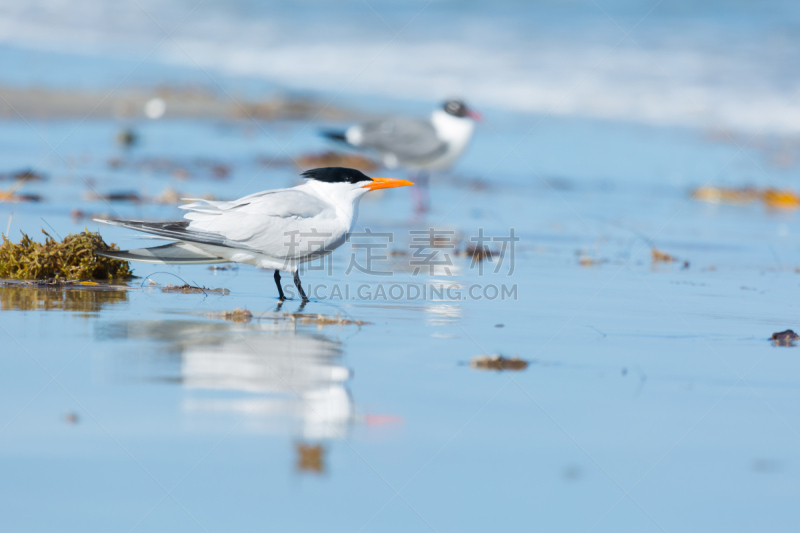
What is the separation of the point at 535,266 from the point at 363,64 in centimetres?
1569

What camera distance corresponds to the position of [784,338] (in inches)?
158

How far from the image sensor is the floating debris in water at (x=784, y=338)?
3.97m

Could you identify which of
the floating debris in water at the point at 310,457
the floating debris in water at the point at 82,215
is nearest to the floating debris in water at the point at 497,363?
the floating debris in water at the point at 310,457

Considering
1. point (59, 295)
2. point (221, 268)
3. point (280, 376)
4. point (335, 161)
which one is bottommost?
point (280, 376)

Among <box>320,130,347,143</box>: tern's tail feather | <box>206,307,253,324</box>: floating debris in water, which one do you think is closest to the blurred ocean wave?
<box>320,130,347,143</box>: tern's tail feather

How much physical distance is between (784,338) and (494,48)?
1840cm

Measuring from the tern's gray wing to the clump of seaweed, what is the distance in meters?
5.47

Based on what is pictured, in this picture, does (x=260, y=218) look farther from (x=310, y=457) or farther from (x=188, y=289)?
(x=310, y=457)

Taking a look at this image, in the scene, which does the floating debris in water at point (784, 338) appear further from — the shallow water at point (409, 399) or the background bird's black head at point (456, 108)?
the background bird's black head at point (456, 108)

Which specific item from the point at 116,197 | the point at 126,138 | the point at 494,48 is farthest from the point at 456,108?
the point at 494,48

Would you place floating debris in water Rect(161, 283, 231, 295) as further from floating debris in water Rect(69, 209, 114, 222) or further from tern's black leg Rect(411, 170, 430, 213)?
tern's black leg Rect(411, 170, 430, 213)

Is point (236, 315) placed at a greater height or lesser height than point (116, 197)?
lesser

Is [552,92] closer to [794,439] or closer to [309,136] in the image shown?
[309,136]

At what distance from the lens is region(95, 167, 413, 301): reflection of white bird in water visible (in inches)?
178
